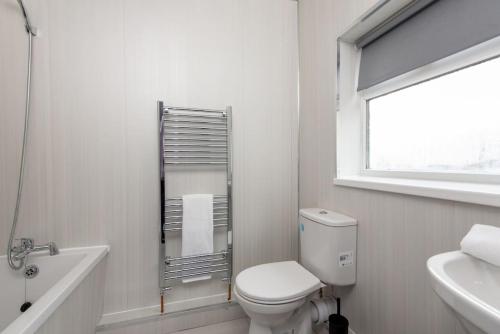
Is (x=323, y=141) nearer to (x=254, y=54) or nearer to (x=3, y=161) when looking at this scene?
(x=254, y=54)

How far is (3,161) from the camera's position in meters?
1.23

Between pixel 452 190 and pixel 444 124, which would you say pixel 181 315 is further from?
pixel 444 124

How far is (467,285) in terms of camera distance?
585mm

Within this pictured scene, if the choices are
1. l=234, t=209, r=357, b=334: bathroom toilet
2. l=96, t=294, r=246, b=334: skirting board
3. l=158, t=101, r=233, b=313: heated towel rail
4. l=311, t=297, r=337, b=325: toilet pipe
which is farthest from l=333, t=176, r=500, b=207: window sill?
l=96, t=294, r=246, b=334: skirting board

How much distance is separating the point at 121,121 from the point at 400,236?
1.66 metres

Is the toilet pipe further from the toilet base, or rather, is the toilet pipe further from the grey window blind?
the grey window blind

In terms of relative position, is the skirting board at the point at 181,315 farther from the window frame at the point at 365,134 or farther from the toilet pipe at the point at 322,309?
the window frame at the point at 365,134

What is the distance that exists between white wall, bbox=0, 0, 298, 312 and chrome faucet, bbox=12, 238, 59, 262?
0.07m

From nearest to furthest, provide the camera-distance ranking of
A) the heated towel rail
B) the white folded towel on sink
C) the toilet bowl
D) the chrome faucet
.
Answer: the white folded towel on sink
the toilet bowl
the chrome faucet
the heated towel rail

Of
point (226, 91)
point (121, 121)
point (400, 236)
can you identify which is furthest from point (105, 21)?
point (400, 236)

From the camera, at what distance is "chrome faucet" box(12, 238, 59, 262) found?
118 cm

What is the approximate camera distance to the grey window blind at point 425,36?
0.83 m

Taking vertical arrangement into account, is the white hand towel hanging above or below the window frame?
below

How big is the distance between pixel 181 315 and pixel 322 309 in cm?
91
